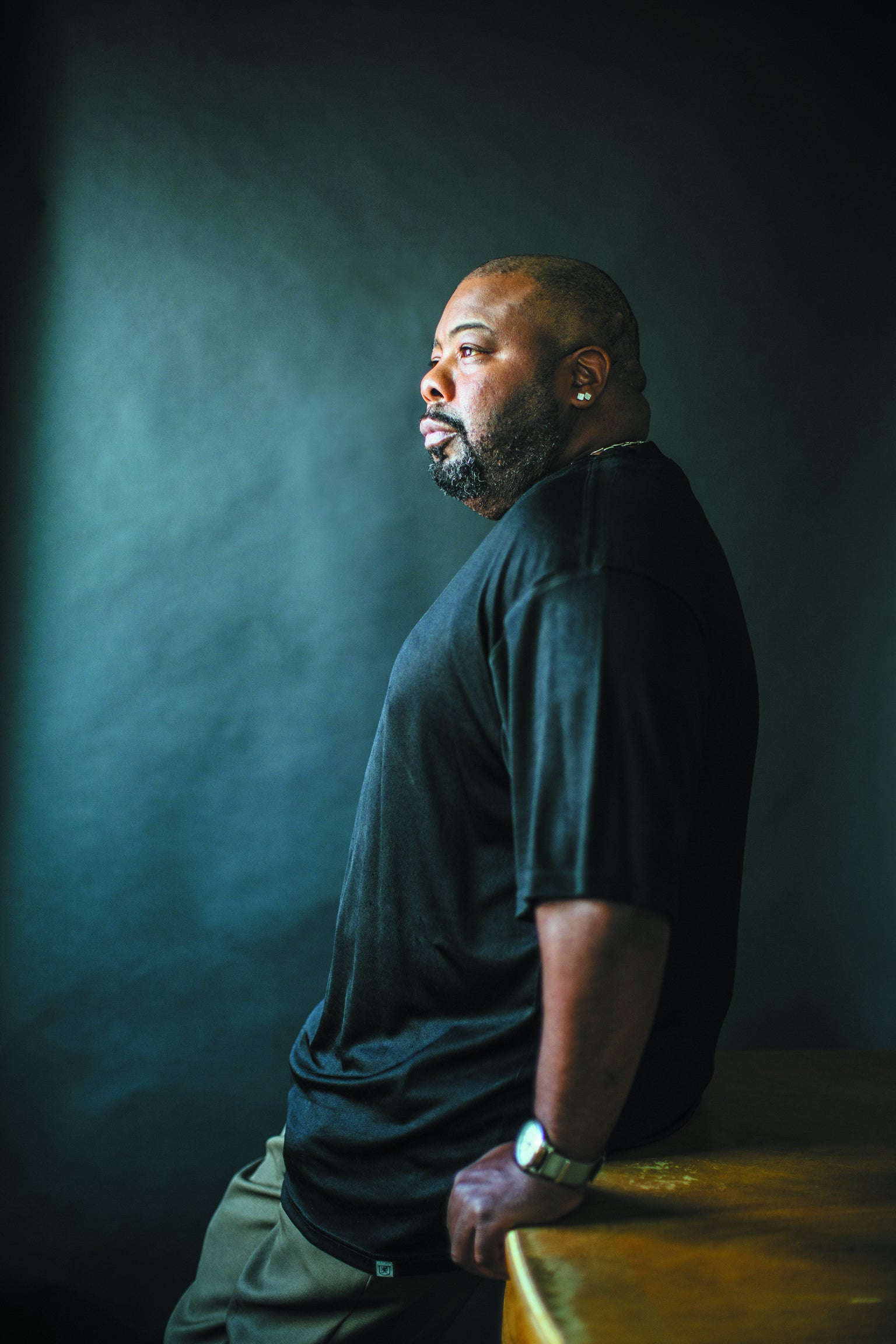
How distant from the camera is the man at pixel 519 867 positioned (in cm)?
68

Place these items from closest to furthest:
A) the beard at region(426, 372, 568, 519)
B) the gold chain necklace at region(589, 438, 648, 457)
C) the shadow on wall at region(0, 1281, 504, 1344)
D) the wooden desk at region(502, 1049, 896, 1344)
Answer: the wooden desk at region(502, 1049, 896, 1344) → the gold chain necklace at region(589, 438, 648, 457) → the beard at region(426, 372, 568, 519) → the shadow on wall at region(0, 1281, 504, 1344)

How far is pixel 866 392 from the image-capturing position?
1.79m

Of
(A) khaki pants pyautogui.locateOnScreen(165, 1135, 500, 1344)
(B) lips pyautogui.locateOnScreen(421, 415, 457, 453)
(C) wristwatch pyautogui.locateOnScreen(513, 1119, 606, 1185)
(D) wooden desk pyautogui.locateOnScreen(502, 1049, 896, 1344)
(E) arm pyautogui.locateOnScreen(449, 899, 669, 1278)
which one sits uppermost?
(B) lips pyautogui.locateOnScreen(421, 415, 457, 453)

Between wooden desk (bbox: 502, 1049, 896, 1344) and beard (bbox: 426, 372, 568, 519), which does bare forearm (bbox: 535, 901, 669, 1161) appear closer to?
wooden desk (bbox: 502, 1049, 896, 1344)

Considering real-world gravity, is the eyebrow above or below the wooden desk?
above

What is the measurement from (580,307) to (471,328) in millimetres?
126

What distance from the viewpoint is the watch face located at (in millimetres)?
705

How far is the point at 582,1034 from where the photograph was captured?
26.4 inches

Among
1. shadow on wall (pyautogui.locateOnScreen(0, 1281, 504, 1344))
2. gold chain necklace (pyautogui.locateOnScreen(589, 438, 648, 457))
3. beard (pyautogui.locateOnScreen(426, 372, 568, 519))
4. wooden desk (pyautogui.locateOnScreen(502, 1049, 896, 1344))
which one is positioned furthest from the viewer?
shadow on wall (pyautogui.locateOnScreen(0, 1281, 504, 1344))

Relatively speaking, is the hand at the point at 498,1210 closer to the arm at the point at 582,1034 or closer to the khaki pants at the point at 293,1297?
the arm at the point at 582,1034

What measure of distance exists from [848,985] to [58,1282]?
5.03 ft

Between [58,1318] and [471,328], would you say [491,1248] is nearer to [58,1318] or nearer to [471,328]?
[471,328]

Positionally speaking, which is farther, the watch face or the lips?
the lips

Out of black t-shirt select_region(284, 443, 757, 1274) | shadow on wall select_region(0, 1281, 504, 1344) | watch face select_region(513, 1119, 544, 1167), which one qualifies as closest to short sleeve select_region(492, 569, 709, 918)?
black t-shirt select_region(284, 443, 757, 1274)
